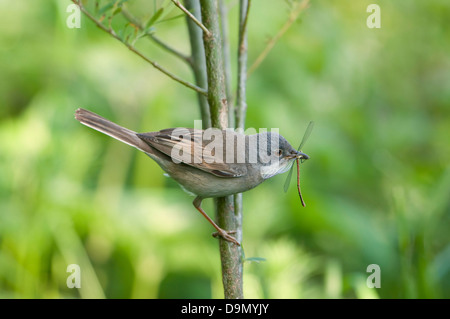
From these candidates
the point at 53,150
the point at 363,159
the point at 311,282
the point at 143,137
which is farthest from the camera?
the point at 363,159

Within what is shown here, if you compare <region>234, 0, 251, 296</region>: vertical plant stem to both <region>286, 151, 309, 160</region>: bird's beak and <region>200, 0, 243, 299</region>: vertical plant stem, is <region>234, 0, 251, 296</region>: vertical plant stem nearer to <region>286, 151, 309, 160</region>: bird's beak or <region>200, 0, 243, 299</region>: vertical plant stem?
<region>200, 0, 243, 299</region>: vertical plant stem

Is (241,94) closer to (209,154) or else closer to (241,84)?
(241,84)

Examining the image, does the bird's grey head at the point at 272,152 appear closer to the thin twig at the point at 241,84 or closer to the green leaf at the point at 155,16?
the thin twig at the point at 241,84

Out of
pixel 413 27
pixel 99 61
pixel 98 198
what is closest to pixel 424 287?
pixel 98 198

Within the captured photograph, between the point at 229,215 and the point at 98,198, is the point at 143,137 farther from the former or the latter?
the point at 98,198

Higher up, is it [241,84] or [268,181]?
[268,181]

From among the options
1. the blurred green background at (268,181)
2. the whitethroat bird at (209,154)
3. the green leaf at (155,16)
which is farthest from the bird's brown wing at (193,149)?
the green leaf at (155,16)

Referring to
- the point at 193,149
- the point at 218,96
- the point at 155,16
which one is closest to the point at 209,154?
the point at 193,149
